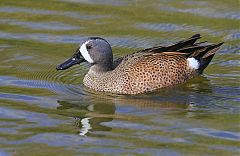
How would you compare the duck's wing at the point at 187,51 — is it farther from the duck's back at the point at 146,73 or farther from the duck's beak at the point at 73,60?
the duck's beak at the point at 73,60

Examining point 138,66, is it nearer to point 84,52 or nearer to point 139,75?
point 139,75

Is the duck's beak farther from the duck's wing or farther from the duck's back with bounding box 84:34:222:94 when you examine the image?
the duck's wing

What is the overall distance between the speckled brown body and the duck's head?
18 centimetres

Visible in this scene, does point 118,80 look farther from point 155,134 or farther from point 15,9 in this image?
point 15,9

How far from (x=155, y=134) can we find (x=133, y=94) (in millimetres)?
1633

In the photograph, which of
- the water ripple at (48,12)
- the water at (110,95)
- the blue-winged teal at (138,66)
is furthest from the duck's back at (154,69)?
the water ripple at (48,12)

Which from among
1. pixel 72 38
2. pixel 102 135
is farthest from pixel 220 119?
pixel 72 38

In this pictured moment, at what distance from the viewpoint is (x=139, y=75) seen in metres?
9.20

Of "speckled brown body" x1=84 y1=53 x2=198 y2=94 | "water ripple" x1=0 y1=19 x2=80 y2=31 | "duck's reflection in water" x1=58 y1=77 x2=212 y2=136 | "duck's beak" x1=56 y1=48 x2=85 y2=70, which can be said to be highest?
"water ripple" x1=0 y1=19 x2=80 y2=31

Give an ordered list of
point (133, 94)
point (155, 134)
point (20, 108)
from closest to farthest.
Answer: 1. point (155, 134)
2. point (20, 108)
3. point (133, 94)

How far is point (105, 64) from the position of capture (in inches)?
370

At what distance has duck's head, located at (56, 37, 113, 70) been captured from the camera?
9.26 m

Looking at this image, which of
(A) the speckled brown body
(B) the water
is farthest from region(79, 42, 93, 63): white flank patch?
(B) the water

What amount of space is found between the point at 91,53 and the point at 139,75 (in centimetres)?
59
